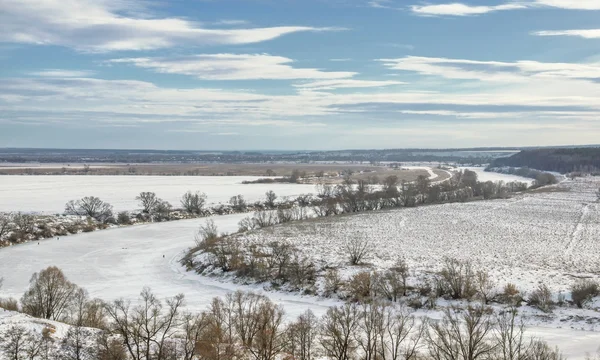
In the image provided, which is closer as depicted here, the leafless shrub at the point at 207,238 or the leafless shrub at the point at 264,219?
the leafless shrub at the point at 207,238

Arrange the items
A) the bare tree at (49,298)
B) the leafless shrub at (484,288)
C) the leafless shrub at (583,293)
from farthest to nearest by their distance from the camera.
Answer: the leafless shrub at (484,288)
the leafless shrub at (583,293)
the bare tree at (49,298)

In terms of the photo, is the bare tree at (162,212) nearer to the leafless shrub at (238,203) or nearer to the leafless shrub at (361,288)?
the leafless shrub at (238,203)

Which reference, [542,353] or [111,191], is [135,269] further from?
[111,191]

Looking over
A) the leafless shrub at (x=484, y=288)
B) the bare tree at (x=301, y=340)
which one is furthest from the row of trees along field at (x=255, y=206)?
the bare tree at (x=301, y=340)

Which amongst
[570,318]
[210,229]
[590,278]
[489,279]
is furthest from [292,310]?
[210,229]

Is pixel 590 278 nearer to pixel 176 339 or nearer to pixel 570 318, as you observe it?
pixel 570 318

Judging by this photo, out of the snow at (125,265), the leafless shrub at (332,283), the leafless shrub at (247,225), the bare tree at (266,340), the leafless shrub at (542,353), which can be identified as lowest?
the snow at (125,265)

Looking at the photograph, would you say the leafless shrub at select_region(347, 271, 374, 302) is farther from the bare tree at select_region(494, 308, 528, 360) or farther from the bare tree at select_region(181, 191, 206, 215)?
the bare tree at select_region(181, 191, 206, 215)
